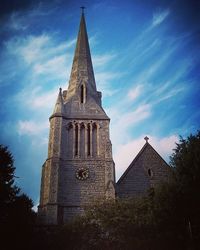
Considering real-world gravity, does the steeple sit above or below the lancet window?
above

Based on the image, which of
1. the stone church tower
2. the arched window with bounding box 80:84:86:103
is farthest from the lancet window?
the arched window with bounding box 80:84:86:103

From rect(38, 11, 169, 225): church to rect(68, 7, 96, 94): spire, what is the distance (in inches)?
92.3

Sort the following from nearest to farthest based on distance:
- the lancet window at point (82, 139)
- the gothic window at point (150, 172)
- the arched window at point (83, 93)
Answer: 1. the gothic window at point (150, 172)
2. the lancet window at point (82, 139)
3. the arched window at point (83, 93)

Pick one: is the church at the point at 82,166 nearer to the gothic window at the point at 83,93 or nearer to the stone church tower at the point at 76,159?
the stone church tower at the point at 76,159

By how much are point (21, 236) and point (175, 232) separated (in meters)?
10.7

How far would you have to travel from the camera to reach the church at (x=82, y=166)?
27219mm

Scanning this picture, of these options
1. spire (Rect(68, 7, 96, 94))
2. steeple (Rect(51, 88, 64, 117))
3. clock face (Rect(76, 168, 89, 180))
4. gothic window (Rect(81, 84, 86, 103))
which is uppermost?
spire (Rect(68, 7, 96, 94))

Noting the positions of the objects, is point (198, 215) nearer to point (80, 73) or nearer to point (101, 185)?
point (101, 185)

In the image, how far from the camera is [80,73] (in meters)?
38.5

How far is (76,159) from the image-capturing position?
30.3 meters

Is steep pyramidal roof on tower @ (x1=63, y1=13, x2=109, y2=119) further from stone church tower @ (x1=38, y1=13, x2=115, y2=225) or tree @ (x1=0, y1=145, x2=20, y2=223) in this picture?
tree @ (x1=0, y1=145, x2=20, y2=223)

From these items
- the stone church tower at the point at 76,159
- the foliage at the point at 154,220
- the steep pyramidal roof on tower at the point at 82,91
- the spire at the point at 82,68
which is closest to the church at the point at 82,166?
the stone church tower at the point at 76,159

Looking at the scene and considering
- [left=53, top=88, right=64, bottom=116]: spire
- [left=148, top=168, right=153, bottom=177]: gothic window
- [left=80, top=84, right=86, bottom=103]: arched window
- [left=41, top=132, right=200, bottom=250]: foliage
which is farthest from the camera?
[left=80, top=84, right=86, bottom=103]: arched window

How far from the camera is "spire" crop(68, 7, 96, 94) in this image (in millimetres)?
37469
